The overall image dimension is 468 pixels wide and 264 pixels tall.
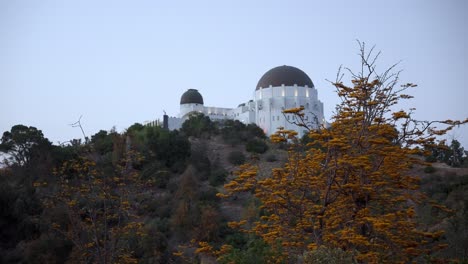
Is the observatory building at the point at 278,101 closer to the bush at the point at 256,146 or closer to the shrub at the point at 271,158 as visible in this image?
the bush at the point at 256,146

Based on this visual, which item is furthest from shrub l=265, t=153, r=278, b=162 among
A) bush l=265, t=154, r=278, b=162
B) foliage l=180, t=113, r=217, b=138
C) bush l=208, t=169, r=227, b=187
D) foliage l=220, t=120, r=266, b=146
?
foliage l=180, t=113, r=217, b=138

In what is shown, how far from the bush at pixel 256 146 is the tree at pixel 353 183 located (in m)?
26.4

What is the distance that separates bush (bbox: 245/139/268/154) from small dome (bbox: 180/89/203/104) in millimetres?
20070

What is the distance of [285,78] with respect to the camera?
50.3 m

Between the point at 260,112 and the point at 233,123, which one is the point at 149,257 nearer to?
the point at 233,123

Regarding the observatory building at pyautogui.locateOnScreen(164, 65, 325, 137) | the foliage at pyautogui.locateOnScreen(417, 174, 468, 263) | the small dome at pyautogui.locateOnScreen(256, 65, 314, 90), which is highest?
the small dome at pyautogui.locateOnScreen(256, 65, 314, 90)

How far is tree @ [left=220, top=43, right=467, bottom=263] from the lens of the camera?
8.05m

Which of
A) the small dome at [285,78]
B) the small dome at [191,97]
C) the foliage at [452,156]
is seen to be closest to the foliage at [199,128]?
the small dome at [191,97]

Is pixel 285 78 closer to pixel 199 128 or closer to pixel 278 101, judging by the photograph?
pixel 278 101

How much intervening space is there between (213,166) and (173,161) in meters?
3.22

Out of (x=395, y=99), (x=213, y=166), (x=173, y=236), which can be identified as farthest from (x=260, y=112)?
(x=395, y=99)

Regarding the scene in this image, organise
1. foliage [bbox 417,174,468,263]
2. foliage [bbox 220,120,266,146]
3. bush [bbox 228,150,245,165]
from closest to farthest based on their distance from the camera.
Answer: foliage [bbox 417,174,468,263], bush [bbox 228,150,245,165], foliage [bbox 220,120,266,146]

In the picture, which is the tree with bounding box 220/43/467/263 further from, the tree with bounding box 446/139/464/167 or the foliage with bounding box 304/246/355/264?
the tree with bounding box 446/139/464/167

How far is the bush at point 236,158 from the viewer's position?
33.1 meters
